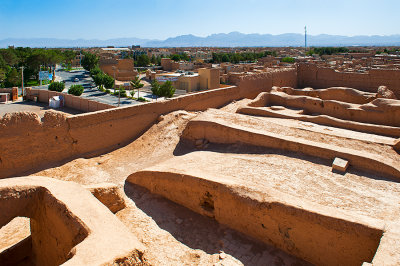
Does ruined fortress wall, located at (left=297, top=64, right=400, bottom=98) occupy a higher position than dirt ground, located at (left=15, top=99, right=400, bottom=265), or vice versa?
ruined fortress wall, located at (left=297, top=64, right=400, bottom=98)

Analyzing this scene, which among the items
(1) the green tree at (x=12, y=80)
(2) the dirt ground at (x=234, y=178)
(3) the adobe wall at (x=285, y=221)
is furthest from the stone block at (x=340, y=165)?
(1) the green tree at (x=12, y=80)

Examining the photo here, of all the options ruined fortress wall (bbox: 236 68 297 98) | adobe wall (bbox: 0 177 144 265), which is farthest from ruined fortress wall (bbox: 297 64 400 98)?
adobe wall (bbox: 0 177 144 265)

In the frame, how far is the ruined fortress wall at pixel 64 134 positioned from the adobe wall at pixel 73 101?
4722mm

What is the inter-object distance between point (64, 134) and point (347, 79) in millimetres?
16620

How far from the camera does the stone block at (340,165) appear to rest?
26.9 ft

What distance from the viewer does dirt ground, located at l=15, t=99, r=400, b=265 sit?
259 inches

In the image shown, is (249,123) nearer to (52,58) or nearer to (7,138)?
(7,138)

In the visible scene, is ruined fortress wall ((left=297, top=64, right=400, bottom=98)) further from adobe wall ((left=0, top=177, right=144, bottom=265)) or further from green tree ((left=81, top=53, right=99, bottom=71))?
green tree ((left=81, top=53, right=99, bottom=71))

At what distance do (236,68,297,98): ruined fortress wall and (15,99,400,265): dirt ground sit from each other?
7.09m

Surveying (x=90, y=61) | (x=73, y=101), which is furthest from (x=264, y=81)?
(x=90, y=61)

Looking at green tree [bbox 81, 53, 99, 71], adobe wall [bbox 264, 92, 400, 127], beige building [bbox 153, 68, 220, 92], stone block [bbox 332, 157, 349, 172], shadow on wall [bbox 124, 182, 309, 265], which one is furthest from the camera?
green tree [bbox 81, 53, 99, 71]

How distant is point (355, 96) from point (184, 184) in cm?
1220

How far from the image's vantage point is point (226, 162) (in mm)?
9430

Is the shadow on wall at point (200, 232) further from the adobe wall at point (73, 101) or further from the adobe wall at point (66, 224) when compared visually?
the adobe wall at point (73, 101)
